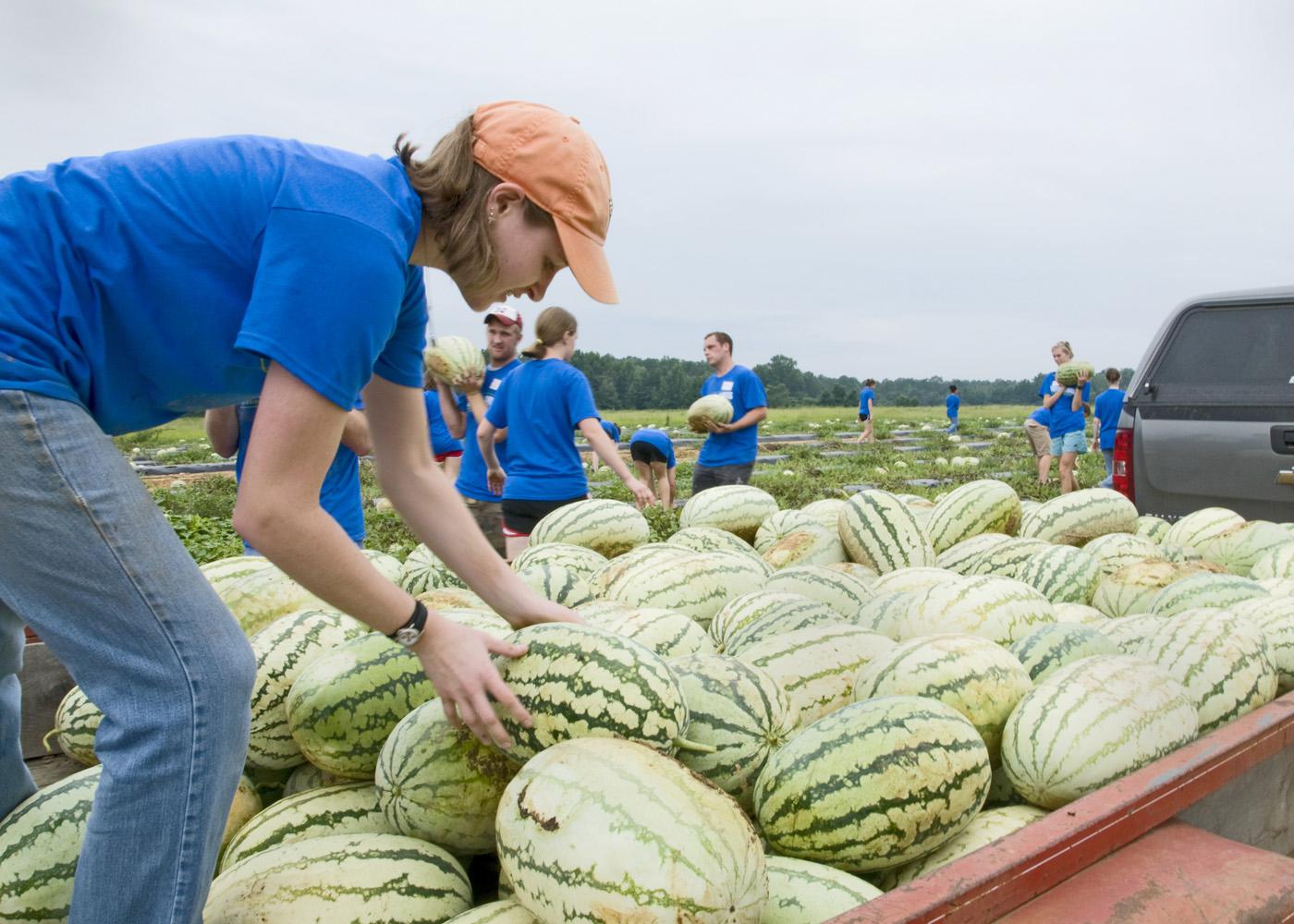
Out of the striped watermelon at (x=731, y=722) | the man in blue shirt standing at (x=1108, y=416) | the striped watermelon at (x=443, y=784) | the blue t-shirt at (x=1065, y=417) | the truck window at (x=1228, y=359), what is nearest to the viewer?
the striped watermelon at (x=443, y=784)

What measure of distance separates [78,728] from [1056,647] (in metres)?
2.60

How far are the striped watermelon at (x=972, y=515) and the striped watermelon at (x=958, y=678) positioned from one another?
1.84 metres

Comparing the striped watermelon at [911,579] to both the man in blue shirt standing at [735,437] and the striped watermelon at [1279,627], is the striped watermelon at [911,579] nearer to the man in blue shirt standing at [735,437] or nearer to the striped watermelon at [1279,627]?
the striped watermelon at [1279,627]

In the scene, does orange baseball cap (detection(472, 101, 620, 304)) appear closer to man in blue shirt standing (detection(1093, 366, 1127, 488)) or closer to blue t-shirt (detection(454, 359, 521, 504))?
blue t-shirt (detection(454, 359, 521, 504))

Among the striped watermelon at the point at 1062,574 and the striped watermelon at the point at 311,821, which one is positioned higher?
the striped watermelon at the point at 1062,574

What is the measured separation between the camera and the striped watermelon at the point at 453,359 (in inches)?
280

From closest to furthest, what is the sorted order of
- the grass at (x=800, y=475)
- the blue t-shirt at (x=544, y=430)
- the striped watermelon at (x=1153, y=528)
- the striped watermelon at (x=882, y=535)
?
the striped watermelon at (x=882, y=535), the striped watermelon at (x=1153, y=528), the blue t-shirt at (x=544, y=430), the grass at (x=800, y=475)

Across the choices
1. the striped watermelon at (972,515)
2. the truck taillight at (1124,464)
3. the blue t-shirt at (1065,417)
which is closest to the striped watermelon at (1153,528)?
the striped watermelon at (972,515)

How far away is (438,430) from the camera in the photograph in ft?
24.2

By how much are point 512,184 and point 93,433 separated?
0.80 m

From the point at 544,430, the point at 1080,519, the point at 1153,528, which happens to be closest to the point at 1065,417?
the point at 1153,528

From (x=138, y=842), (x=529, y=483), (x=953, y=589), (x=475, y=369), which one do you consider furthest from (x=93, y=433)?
(x=475, y=369)

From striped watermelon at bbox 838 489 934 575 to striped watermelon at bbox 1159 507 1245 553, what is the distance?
1490 millimetres

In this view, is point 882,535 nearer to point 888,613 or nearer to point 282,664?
point 888,613
